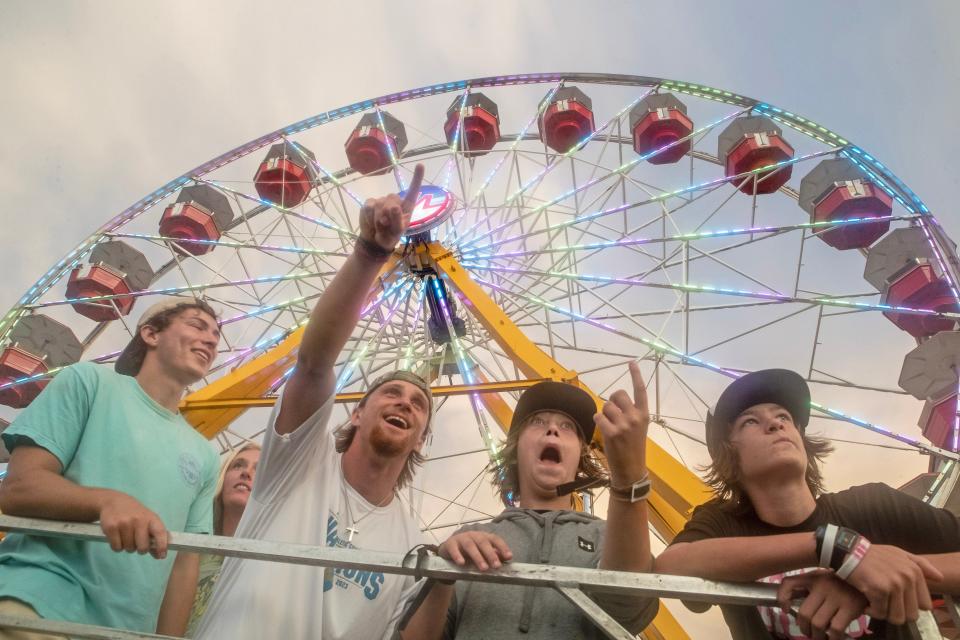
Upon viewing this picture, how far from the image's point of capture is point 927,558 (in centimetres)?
169

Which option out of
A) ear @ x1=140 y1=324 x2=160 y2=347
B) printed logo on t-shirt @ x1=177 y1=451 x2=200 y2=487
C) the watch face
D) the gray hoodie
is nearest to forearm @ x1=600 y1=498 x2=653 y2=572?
the gray hoodie

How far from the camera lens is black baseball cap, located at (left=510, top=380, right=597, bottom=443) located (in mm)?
2703

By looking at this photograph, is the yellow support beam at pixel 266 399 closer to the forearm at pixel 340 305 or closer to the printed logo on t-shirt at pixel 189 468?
the printed logo on t-shirt at pixel 189 468

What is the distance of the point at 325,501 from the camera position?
231cm

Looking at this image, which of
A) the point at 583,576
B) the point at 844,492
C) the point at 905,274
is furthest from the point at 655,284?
the point at 583,576

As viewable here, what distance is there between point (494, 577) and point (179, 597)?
1359 mm

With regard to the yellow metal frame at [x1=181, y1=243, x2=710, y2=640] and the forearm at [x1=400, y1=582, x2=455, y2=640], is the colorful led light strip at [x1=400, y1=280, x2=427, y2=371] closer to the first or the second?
the yellow metal frame at [x1=181, y1=243, x2=710, y2=640]

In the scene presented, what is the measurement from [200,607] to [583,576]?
2.13 m

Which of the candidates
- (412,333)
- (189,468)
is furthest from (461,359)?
(189,468)

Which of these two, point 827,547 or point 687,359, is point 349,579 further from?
point 687,359

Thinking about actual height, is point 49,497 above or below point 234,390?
below

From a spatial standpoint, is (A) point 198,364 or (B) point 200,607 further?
(B) point 200,607

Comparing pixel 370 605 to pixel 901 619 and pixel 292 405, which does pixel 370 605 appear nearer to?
pixel 292 405

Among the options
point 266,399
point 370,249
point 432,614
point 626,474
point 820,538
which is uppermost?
point 266,399
